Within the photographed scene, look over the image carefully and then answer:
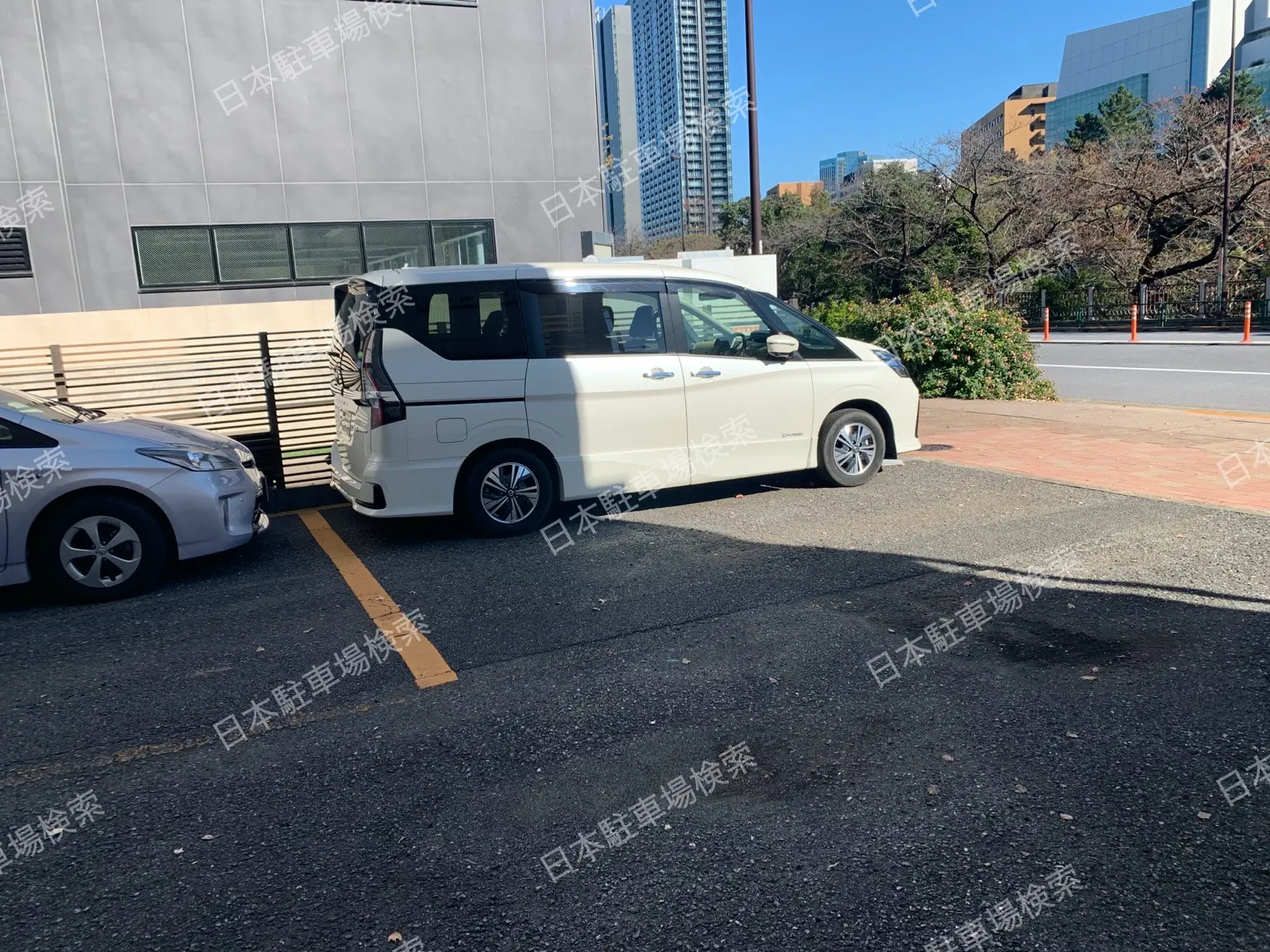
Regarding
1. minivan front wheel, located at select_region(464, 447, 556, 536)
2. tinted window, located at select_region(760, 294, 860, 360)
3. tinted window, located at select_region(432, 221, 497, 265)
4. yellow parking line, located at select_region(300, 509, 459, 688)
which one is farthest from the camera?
tinted window, located at select_region(432, 221, 497, 265)

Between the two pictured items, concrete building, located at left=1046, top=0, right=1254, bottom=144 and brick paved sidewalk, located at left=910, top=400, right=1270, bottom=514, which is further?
concrete building, located at left=1046, top=0, right=1254, bottom=144

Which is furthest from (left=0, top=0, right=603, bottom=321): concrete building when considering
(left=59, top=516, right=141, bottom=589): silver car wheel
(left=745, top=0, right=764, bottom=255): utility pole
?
(left=59, top=516, right=141, bottom=589): silver car wheel

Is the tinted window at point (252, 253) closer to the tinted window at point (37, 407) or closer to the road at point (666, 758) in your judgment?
the tinted window at point (37, 407)

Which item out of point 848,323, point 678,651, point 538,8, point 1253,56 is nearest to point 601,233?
point 538,8

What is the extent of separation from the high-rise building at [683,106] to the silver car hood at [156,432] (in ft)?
157

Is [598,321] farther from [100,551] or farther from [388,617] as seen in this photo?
[100,551]

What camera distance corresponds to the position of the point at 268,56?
527 inches

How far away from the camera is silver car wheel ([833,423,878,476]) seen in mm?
8469

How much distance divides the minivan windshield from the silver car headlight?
0.66 meters

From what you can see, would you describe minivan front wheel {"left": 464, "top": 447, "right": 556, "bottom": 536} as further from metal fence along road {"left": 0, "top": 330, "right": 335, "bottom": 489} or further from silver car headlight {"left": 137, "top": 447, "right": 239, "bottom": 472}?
metal fence along road {"left": 0, "top": 330, "right": 335, "bottom": 489}

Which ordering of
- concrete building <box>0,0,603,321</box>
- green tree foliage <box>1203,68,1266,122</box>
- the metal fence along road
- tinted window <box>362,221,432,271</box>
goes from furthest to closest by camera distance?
green tree foliage <box>1203,68,1266,122</box>, tinted window <box>362,221,432,271</box>, concrete building <box>0,0,603,321</box>, the metal fence along road

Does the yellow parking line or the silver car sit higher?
the silver car

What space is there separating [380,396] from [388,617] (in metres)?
1.84

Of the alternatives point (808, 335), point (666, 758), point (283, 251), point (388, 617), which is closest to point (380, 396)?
point (388, 617)
